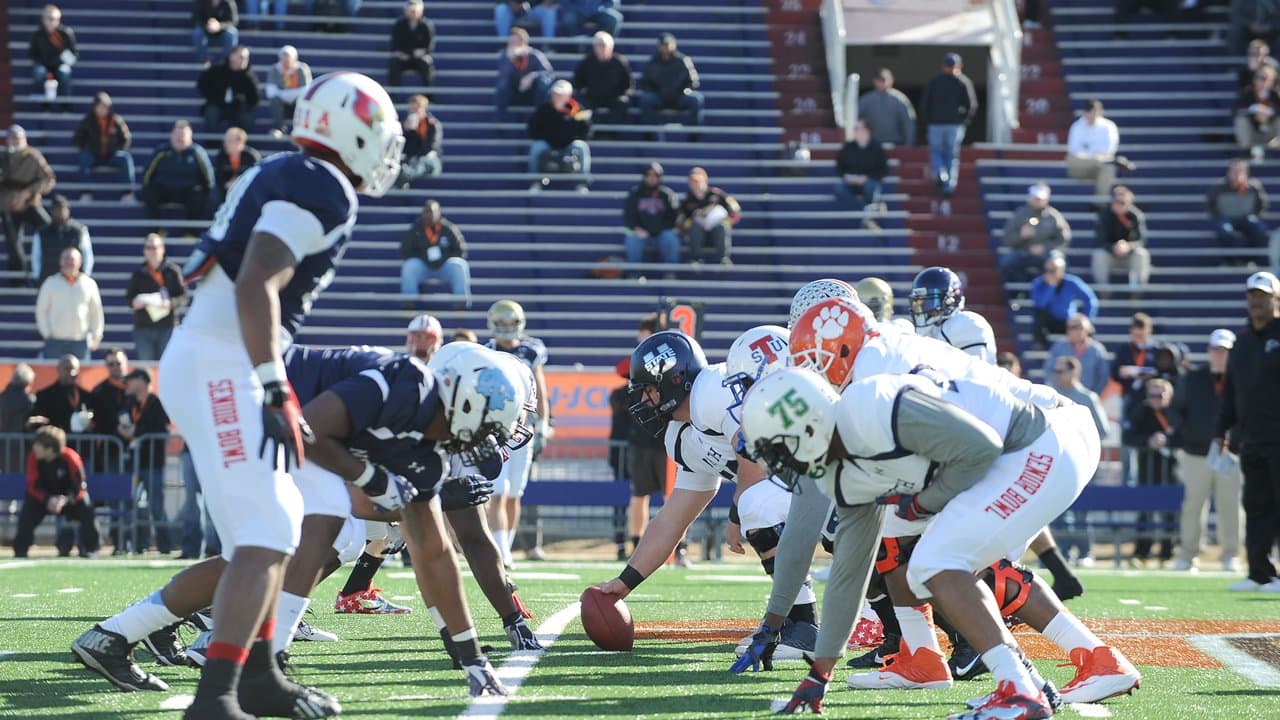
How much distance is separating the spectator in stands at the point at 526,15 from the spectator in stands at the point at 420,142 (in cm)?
259

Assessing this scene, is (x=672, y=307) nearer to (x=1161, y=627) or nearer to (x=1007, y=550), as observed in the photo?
(x=1161, y=627)

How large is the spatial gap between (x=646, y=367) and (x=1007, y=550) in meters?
2.42

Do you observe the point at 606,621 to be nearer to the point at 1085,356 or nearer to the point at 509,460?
the point at 509,460

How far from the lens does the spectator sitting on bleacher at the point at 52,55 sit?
21.0 metres

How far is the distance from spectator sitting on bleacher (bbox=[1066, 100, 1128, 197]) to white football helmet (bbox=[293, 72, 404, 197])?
1672cm

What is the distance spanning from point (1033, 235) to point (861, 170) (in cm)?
229

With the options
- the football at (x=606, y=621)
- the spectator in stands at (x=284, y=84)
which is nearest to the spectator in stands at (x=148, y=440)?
the spectator in stands at (x=284, y=84)

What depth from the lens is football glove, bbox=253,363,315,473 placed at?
5.03 meters

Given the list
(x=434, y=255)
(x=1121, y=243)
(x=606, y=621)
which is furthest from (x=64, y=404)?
(x=1121, y=243)

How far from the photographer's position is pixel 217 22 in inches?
845

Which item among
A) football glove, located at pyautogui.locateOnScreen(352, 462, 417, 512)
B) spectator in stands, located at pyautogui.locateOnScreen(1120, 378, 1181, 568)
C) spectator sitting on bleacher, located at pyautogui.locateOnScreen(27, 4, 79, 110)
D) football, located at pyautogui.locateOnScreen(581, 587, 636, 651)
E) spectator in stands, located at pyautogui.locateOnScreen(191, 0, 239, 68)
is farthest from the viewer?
spectator in stands, located at pyautogui.locateOnScreen(191, 0, 239, 68)

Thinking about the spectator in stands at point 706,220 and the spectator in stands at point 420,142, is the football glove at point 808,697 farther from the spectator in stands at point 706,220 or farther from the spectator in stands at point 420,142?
the spectator in stands at point 420,142

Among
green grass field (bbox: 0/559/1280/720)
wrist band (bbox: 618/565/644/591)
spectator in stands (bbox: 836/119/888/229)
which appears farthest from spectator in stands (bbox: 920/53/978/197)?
wrist band (bbox: 618/565/644/591)

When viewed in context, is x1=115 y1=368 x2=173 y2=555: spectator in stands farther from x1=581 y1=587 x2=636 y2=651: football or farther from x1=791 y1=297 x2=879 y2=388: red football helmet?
x1=791 y1=297 x2=879 y2=388: red football helmet
